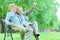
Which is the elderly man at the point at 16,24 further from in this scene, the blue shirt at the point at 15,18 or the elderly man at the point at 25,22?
the elderly man at the point at 25,22

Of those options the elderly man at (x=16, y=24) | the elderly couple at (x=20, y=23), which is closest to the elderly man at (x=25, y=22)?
the elderly couple at (x=20, y=23)

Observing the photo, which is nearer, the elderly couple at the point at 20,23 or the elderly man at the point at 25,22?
the elderly couple at the point at 20,23

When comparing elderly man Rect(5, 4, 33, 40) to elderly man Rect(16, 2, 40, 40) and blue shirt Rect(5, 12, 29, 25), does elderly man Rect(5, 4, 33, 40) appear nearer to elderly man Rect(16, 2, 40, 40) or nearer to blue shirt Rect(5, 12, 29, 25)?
blue shirt Rect(5, 12, 29, 25)

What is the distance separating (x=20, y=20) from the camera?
7.69 metres

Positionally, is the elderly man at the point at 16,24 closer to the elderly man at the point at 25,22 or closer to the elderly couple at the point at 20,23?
the elderly couple at the point at 20,23

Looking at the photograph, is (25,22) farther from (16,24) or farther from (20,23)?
(16,24)

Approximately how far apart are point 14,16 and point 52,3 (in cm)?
1674

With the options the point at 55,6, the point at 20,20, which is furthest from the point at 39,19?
the point at 20,20

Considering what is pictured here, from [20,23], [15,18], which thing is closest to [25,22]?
[20,23]

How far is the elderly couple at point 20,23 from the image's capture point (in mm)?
7164

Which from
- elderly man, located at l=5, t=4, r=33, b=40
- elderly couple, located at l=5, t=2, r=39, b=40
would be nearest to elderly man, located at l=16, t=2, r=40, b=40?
elderly couple, located at l=5, t=2, r=39, b=40

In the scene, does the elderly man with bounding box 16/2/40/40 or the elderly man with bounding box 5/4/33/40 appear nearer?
the elderly man with bounding box 5/4/33/40

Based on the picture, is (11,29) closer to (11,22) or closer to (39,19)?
(11,22)

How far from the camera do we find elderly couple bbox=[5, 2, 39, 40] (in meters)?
7.16
